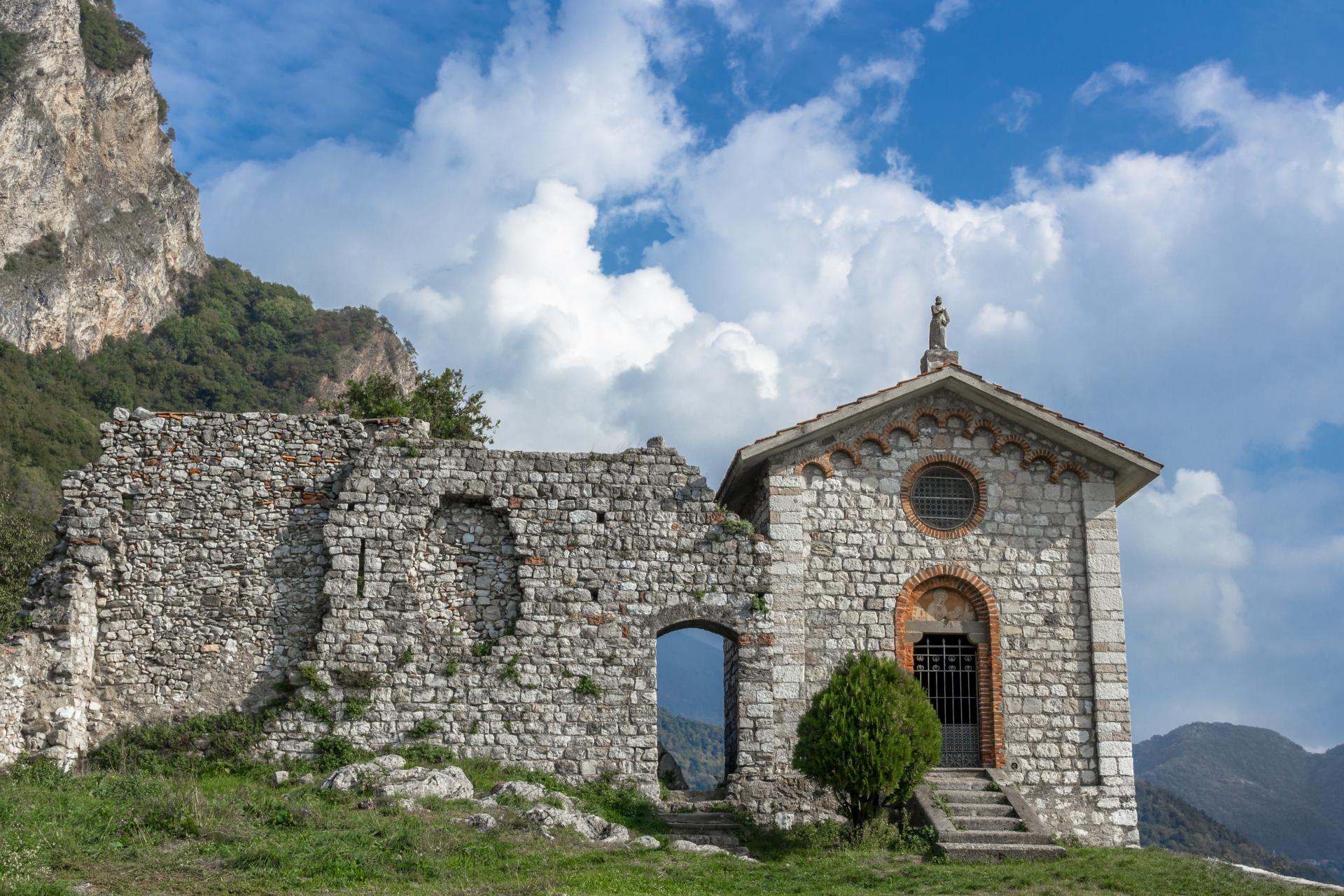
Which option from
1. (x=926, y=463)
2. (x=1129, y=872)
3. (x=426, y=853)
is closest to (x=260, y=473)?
(x=426, y=853)

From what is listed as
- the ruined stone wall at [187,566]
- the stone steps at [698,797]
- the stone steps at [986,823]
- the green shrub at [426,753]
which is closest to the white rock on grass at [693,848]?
the stone steps at [698,797]

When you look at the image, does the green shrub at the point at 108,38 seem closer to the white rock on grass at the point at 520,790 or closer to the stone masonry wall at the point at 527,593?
the stone masonry wall at the point at 527,593

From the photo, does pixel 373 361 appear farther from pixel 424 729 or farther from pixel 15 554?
pixel 424 729

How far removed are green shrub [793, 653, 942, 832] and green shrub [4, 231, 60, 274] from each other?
73.1m

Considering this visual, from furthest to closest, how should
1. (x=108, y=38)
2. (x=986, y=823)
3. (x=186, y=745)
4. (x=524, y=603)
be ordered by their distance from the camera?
(x=108, y=38) → (x=524, y=603) → (x=186, y=745) → (x=986, y=823)

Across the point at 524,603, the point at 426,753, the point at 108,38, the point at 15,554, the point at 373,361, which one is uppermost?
the point at 108,38

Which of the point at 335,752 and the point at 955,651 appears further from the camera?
the point at 955,651

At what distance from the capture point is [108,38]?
94.7 meters

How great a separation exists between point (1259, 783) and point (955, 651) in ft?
238

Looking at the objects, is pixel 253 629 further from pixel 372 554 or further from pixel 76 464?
pixel 76 464

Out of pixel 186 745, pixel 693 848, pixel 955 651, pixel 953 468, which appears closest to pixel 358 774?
pixel 186 745

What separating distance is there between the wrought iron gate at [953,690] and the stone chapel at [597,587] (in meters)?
0.05

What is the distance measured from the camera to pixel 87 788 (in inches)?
608

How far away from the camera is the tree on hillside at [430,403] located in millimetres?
28719
